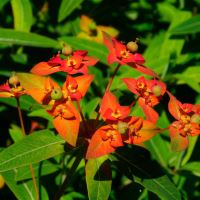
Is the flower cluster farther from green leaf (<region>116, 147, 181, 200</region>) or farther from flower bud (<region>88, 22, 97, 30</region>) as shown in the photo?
flower bud (<region>88, 22, 97, 30</region>)

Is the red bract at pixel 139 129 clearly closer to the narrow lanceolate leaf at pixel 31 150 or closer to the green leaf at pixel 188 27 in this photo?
the narrow lanceolate leaf at pixel 31 150

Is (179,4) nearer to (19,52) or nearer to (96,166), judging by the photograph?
(19,52)

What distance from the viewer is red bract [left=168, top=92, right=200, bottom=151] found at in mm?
1523

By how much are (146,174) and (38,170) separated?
0.51m

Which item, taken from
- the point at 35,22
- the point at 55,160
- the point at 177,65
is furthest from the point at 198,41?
the point at 55,160

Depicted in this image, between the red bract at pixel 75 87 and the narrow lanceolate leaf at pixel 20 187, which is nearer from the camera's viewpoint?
the red bract at pixel 75 87

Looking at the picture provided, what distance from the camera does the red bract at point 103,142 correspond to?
4.76 feet

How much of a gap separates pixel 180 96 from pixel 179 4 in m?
0.62

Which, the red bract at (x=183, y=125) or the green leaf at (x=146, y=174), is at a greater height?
the red bract at (x=183, y=125)

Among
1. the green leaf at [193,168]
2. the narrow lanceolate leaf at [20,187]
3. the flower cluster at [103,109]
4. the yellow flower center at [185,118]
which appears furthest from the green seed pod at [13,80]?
the green leaf at [193,168]

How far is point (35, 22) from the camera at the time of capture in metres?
2.89

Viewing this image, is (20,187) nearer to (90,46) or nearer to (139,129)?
(139,129)

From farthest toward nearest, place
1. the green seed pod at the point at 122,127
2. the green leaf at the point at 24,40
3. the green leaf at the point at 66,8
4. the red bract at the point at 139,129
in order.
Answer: the green leaf at the point at 66,8
the green leaf at the point at 24,40
the red bract at the point at 139,129
the green seed pod at the point at 122,127

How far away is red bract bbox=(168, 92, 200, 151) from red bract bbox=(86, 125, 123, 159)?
0.61 feet
